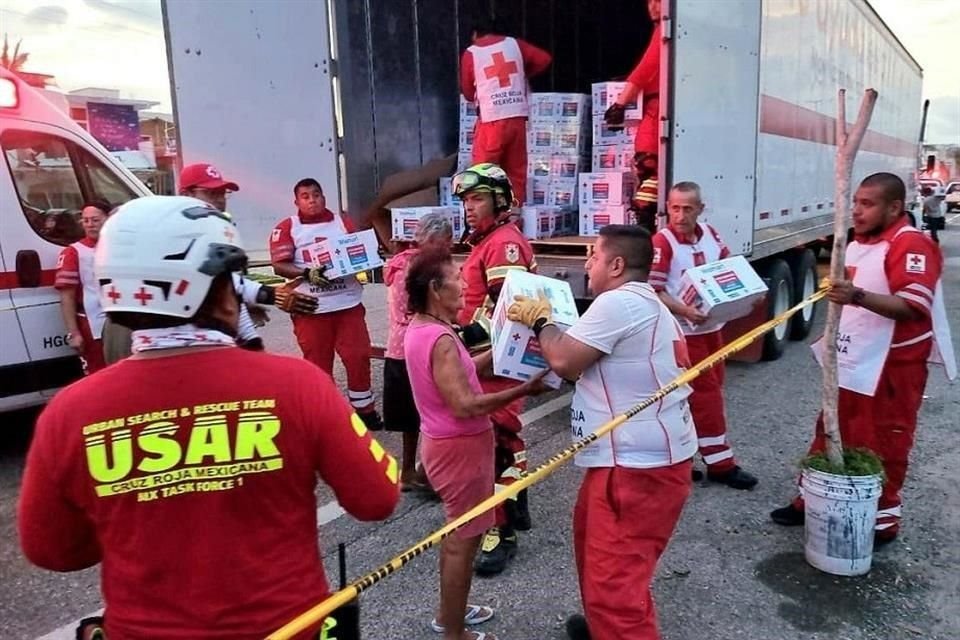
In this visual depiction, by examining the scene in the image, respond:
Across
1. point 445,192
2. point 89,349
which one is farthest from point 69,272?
point 445,192

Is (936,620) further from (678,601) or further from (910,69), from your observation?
(910,69)

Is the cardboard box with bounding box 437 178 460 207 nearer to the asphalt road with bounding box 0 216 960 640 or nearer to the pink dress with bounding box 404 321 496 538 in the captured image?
the asphalt road with bounding box 0 216 960 640

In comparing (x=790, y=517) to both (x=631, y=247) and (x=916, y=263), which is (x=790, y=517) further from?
(x=631, y=247)

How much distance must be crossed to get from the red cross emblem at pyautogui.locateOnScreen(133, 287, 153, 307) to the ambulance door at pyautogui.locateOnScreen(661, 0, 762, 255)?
13.7ft

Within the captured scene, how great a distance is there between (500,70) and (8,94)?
3557 millimetres

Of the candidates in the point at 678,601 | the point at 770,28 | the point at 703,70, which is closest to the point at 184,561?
the point at 678,601

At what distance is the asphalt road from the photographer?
10.2 feet

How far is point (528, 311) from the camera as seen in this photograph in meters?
2.65

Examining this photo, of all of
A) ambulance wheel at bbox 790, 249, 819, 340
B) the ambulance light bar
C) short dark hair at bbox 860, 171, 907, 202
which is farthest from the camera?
ambulance wheel at bbox 790, 249, 819, 340

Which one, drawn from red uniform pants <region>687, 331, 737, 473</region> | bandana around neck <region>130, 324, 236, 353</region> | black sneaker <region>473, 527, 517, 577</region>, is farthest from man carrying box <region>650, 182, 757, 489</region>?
bandana around neck <region>130, 324, 236, 353</region>

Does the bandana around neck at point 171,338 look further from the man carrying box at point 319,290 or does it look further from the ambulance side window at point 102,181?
the ambulance side window at point 102,181

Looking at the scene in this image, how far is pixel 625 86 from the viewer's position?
616 centimetres

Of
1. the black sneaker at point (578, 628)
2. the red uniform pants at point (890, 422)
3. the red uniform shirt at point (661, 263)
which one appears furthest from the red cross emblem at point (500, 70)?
the black sneaker at point (578, 628)

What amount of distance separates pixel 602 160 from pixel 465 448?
A: 4457 mm
